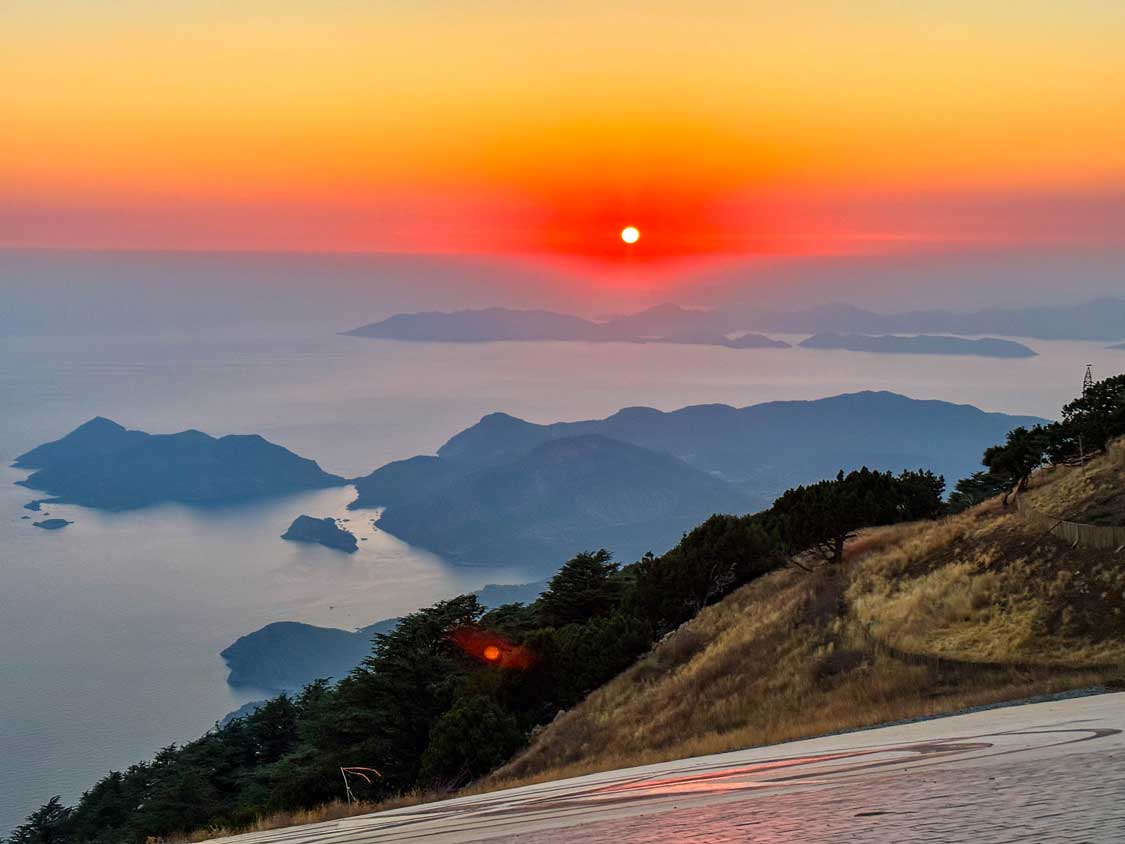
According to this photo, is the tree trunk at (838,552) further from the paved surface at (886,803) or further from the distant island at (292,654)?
the distant island at (292,654)

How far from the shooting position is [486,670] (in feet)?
92.6

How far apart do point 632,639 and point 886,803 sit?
26.0m

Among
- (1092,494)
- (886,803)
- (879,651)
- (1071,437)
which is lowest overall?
(879,651)

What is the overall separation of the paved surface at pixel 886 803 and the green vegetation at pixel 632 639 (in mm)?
9066

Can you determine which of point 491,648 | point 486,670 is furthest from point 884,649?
point 491,648

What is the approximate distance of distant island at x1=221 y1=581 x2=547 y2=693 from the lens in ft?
464

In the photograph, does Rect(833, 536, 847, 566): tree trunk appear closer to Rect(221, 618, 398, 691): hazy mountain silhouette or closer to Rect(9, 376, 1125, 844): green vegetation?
Rect(9, 376, 1125, 844): green vegetation

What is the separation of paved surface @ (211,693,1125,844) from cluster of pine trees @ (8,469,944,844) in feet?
60.6

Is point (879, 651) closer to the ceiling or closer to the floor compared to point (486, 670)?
closer to the ceiling

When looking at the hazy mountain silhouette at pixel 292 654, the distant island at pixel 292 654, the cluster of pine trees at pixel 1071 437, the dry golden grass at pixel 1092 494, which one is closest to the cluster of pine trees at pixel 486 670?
the cluster of pine trees at pixel 1071 437

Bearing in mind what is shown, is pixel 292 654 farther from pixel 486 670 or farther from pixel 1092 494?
pixel 1092 494

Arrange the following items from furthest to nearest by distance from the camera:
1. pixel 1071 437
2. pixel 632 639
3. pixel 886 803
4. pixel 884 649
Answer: pixel 1071 437, pixel 632 639, pixel 884 649, pixel 886 803

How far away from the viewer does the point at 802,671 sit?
18125 millimetres

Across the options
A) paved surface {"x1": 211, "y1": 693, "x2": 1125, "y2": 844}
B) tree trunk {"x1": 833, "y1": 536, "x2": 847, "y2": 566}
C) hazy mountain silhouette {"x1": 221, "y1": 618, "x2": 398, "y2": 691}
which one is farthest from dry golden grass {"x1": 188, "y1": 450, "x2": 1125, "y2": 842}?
hazy mountain silhouette {"x1": 221, "y1": 618, "x2": 398, "y2": 691}
